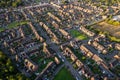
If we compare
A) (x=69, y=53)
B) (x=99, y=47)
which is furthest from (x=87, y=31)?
(x=69, y=53)

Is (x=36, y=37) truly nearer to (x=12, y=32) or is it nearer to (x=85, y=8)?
(x=12, y=32)

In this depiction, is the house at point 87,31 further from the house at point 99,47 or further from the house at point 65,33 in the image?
the house at point 65,33

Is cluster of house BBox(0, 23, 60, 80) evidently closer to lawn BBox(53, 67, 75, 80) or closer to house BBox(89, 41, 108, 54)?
lawn BBox(53, 67, 75, 80)

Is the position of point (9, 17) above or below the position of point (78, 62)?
above

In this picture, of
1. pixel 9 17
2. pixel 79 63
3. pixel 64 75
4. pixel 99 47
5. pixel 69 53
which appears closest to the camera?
pixel 64 75

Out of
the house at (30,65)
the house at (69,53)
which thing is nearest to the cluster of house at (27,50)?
the house at (30,65)

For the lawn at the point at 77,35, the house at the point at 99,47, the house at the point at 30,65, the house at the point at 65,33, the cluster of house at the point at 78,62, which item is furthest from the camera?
the lawn at the point at 77,35

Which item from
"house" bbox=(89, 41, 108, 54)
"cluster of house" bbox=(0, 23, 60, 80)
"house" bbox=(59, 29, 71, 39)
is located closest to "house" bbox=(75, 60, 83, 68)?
"cluster of house" bbox=(0, 23, 60, 80)

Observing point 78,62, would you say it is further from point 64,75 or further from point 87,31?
point 87,31

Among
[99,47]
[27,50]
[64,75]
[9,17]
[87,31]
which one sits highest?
[9,17]

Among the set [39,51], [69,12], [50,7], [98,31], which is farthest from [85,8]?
[39,51]

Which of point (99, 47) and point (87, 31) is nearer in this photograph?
point (99, 47)
